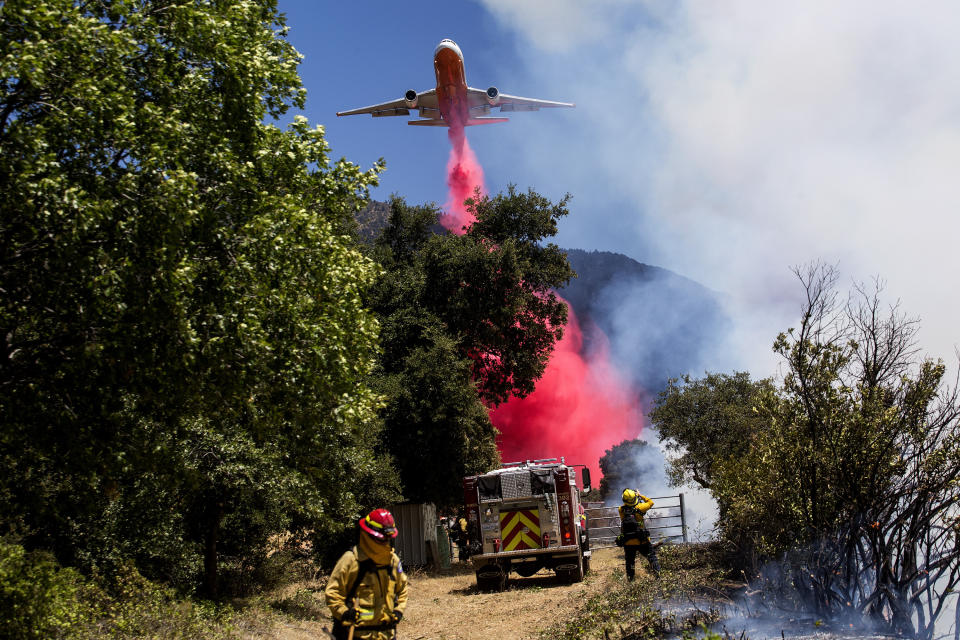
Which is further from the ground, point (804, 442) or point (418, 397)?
point (418, 397)

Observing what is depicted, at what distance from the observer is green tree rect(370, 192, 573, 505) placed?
3073 centimetres

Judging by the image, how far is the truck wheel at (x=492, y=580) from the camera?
20.5 metres

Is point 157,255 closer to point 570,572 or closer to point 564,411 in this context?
point 570,572

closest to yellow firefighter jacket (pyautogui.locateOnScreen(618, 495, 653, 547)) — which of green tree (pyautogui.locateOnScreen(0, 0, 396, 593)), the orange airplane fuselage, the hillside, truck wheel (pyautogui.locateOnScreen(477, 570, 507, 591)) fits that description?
truck wheel (pyautogui.locateOnScreen(477, 570, 507, 591))

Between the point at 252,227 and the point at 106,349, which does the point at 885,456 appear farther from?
the point at 106,349

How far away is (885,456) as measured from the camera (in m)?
9.77

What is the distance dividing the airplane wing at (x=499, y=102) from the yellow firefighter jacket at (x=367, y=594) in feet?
131

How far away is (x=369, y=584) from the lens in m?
6.81

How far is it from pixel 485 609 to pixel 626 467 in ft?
163

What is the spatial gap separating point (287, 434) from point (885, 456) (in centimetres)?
816

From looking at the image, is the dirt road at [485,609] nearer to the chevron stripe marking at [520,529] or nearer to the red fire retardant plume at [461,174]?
the chevron stripe marking at [520,529]

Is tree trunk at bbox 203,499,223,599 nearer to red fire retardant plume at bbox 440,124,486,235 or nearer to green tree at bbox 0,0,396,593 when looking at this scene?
green tree at bbox 0,0,396,593

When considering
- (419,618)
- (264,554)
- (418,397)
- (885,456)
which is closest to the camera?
(885,456)

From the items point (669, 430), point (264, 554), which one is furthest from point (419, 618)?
point (669, 430)
